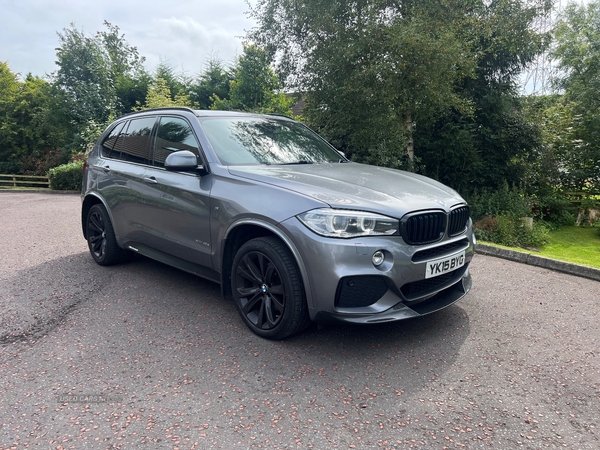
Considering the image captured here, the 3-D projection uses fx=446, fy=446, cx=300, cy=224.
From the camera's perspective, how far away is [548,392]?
2.79 m

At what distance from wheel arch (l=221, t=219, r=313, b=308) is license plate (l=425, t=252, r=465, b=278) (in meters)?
0.89

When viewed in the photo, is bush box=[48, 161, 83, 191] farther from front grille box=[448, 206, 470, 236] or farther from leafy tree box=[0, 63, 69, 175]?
front grille box=[448, 206, 470, 236]

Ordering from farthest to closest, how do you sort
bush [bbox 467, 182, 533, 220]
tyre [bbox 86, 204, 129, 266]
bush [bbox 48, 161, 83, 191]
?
bush [bbox 48, 161, 83, 191] → bush [bbox 467, 182, 533, 220] → tyre [bbox 86, 204, 129, 266]

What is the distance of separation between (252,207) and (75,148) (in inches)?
1032

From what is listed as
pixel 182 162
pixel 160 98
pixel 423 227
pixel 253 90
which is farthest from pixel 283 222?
pixel 160 98

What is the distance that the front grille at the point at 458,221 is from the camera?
3.50 meters

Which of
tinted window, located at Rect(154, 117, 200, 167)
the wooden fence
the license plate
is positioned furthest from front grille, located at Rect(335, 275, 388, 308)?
the wooden fence

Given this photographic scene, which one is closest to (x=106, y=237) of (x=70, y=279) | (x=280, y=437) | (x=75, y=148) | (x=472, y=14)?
(x=70, y=279)

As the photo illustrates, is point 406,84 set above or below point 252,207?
above

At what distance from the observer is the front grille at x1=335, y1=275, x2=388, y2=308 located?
297 cm

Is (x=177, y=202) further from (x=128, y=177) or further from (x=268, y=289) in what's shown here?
(x=268, y=289)

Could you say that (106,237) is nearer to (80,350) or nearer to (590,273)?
(80,350)

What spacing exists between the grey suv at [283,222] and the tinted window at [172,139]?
2 cm

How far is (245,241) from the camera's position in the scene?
3.68 metres
